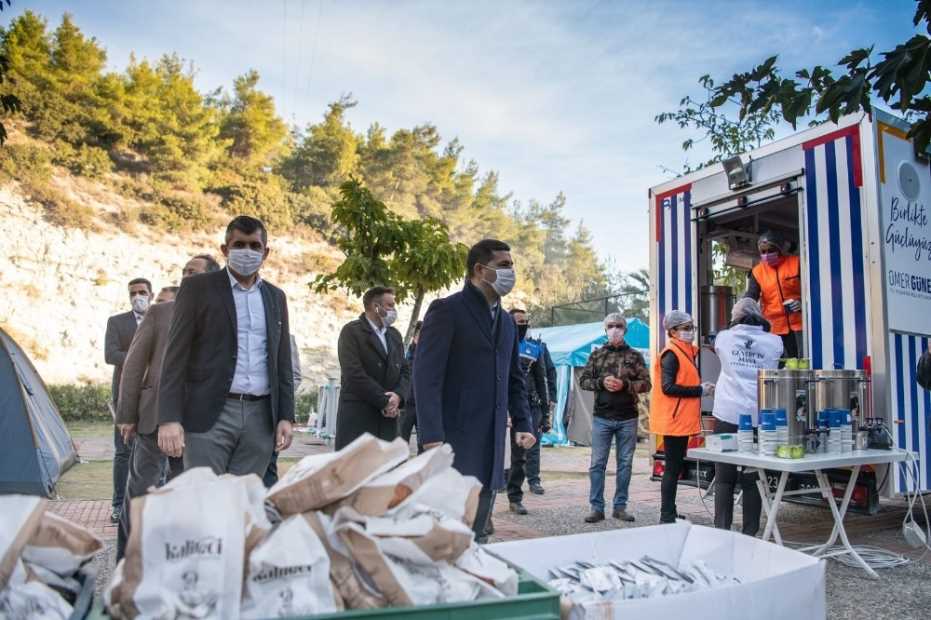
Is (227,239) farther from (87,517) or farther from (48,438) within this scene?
(48,438)

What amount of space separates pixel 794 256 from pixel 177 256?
25.3 m

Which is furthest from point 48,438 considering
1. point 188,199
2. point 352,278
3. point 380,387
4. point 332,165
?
point 332,165

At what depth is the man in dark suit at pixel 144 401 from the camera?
3.96 m

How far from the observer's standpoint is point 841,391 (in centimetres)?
467

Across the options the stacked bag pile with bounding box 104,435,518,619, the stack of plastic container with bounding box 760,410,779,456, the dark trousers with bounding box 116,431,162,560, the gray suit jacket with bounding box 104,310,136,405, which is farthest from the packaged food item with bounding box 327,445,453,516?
the gray suit jacket with bounding box 104,310,136,405

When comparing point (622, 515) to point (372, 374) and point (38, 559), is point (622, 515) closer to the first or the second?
point (372, 374)

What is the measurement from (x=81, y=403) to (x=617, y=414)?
17.1 meters

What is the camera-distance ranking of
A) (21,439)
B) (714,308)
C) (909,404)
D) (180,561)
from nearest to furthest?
(180,561) < (909,404) < (714,308) < (21,439)

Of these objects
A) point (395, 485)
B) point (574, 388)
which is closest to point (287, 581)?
point (395, 485)

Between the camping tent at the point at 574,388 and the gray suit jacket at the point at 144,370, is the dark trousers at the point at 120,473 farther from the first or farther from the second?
the camping tent at the point at 574,388

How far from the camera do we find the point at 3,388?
7.31 m

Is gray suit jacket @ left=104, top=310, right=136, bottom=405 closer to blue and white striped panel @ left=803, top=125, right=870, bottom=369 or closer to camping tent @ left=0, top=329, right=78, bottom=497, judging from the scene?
camping tent @ left=0, top=329, right=78, bottom=497

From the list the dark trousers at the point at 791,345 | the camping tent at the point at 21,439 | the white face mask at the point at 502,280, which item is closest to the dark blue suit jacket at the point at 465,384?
the white face mask at the point at 502,280

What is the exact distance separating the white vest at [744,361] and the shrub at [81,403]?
57.1 feet
